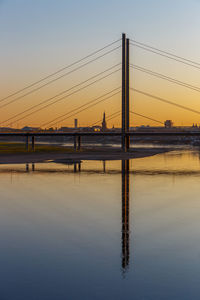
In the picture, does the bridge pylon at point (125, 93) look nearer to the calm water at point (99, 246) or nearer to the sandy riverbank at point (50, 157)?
the sandy riverbank at point (50, 157)

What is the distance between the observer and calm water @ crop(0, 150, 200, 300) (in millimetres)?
7102

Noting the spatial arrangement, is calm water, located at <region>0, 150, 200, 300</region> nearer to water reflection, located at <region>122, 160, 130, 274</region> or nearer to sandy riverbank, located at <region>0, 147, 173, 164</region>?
water reflection, located at <region>122, 160, 130, 274</region>

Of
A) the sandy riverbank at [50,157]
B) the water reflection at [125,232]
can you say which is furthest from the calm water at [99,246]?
the sandy riverbank at [50,157]

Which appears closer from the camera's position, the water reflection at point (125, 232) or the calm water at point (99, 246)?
the calm water at point (99, 246)

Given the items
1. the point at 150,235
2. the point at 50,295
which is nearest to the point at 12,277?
the point at 50,295

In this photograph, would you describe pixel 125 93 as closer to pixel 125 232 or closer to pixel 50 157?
pixel 50 157

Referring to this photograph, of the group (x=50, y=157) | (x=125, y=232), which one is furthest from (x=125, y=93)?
(x=125, y=232)

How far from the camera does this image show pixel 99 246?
990 centimetres

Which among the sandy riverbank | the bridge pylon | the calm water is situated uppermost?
the bridge pylon

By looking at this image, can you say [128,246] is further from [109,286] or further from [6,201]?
[6,201]

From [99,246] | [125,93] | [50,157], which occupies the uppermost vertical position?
[125,93]

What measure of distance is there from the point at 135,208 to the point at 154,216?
1.68 metres

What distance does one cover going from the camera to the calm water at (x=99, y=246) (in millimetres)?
7102

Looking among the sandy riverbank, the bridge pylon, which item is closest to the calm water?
the sandy riverbank
